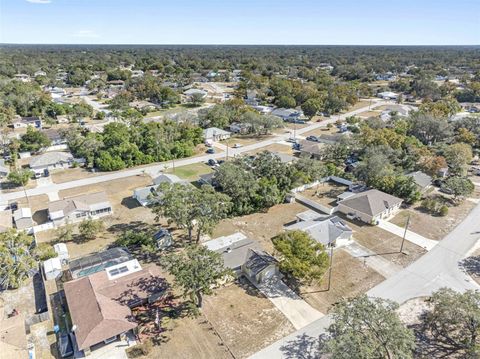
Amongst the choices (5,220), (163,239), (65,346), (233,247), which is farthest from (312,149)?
(65,346)

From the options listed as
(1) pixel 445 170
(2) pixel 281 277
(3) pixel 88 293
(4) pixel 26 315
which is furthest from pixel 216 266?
(1) pixel 445 170

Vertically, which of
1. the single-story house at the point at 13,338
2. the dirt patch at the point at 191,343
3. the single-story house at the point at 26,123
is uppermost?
the single-story house at the point at 26,123

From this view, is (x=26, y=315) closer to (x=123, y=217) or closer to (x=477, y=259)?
(x=123, y=217)

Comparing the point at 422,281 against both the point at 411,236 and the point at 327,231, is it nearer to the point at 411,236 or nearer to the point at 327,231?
the point at 411,236

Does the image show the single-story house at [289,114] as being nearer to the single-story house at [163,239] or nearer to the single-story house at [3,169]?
the single-story house at [163,239]

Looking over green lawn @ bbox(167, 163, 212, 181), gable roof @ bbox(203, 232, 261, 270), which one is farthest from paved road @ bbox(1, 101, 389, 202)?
gable roof @ bbox(203, 232, 261, 270)

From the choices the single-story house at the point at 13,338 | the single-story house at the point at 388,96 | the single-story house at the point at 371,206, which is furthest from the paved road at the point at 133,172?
the single-story house at the point at 388,96
